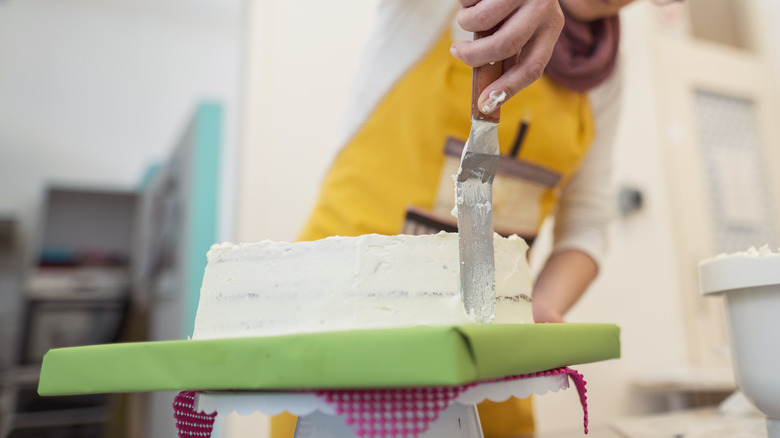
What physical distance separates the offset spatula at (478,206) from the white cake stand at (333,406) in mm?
59

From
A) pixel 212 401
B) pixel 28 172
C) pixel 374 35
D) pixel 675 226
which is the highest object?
pixel 28 172

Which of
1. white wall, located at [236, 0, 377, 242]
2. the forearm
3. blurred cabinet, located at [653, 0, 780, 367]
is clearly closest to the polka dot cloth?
the forearm

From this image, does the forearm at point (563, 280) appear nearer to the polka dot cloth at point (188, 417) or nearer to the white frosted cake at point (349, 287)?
the white frosted cake at point (349, 287)

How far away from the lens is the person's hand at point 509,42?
42cm

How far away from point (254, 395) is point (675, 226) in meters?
1.99

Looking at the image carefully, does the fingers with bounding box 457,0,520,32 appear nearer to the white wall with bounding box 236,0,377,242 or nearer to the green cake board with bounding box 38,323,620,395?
the green cake board with bounding box 38,323,620,395

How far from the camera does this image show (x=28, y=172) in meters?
3.33

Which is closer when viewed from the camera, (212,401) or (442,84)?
(212,401)

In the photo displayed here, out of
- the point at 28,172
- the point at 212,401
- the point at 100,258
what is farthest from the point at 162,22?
the point at 212,401

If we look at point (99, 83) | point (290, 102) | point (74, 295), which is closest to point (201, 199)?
point (290, 102)

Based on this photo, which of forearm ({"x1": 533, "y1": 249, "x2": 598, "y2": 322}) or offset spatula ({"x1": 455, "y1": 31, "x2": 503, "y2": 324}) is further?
forearm ({"x1": 533, "y1": 249, "x2": 598, "y2": 322})

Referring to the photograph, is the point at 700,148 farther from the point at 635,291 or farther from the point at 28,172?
the point at 28,172

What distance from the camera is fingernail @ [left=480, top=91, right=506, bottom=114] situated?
417mm

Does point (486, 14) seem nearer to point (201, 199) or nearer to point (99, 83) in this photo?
point (201, 199)
